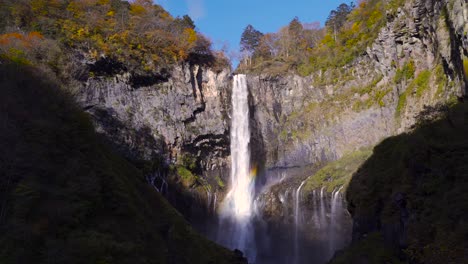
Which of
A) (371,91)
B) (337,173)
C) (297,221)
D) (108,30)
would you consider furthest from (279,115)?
(108,30)

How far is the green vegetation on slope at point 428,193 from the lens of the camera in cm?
1156

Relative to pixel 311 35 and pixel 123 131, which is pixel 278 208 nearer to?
pixel 123 131

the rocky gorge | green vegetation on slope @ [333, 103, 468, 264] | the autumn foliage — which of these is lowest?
green vegetation on slope @ [333, 103, 468, 264]

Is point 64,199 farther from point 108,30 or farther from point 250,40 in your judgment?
point 250,40

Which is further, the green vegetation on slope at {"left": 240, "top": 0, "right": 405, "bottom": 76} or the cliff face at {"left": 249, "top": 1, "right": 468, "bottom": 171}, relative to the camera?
the green vegetation on slope at {"left": 240, "top": 0, "right": 405, "bottom": 76}

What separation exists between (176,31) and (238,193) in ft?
57.9

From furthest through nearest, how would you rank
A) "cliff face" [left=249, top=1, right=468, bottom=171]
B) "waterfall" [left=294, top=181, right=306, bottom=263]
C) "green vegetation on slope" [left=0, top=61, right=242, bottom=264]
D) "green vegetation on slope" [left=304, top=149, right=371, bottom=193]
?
"waterfall" [left=294, top=181, right=306, bottom=263] < "green vegetation on slope" [left=304, top=149, right=371, bottom=193] < "cliff face" [left=249, top=1, right=468, bottom=171] < "green vegetation on slope" [left=0, top=61, right=242, bottom=264]

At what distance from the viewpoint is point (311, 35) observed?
49375 millimetres

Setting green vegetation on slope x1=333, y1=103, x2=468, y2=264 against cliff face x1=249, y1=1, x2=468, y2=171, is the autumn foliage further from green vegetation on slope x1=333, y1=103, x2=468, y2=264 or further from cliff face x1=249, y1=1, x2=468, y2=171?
green vegetation on slope x1=333, y1=103, x2=468, y2=264

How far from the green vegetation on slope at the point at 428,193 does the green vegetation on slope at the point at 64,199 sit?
26.7 ft

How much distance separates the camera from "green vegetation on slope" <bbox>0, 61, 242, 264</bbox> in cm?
1088

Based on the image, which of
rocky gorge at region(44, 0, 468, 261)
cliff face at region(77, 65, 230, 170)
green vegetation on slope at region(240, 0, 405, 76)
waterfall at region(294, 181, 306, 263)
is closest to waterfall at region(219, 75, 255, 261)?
rocky gorge at region(44, 0, 468, 261)

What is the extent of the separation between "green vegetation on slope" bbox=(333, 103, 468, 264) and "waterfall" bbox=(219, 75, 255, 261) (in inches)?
575

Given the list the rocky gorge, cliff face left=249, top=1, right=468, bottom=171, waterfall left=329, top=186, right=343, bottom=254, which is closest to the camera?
cliff face left=249, top=1, right=468, bottom=171
